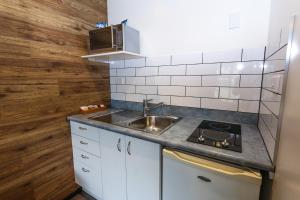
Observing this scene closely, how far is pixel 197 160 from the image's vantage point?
Answer: 90 centimetres

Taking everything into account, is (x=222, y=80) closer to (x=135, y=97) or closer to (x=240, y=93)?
(x=240, y=93)

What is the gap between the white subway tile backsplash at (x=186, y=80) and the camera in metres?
1.43

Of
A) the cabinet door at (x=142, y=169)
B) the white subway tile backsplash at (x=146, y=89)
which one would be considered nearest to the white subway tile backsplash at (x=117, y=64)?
the white subway tile backsplash at (x=146, y=89)

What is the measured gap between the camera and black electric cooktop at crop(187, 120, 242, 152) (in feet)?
3.02

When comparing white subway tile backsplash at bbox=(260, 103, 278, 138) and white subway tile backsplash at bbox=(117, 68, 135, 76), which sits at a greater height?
white subway tile backsplash at bbox=(117, 68, 135, 76)

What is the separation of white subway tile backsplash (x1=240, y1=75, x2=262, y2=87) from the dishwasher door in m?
0.70

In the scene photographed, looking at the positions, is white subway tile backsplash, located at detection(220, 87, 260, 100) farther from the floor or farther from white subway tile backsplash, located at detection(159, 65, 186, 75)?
the floor

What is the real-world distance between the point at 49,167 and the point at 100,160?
0.49 metres

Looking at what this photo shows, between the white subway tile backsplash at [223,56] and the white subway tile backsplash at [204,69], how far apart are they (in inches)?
1.6

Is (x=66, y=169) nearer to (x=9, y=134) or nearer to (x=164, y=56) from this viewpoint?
(x=9, y=134)

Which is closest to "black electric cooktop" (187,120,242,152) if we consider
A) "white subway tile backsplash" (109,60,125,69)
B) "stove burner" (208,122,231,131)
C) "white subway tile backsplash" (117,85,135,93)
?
"stove burner" (208,122,231,131)

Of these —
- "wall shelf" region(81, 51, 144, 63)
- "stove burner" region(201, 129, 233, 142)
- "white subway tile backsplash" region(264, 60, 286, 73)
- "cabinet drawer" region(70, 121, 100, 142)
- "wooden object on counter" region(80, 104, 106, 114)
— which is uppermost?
"wall shelf" region(81, 51, 144, 63)

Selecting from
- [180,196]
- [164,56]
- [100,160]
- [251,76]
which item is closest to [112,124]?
[100,160]

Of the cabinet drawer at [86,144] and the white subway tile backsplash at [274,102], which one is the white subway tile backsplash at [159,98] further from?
the white subway tile backsplash at [274,102]
